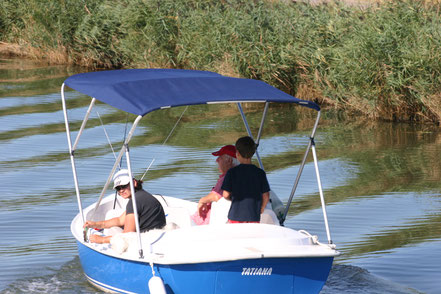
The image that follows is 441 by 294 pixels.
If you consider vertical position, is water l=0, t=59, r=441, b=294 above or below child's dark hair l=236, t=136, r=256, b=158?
below

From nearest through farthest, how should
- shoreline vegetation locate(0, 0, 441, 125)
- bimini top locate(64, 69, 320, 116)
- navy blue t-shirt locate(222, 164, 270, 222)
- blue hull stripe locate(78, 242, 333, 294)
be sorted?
blue hull stripe locate(78, 242, 333, 294) → bimini top locate(64, 69, 320, 116) → navy blue t-shirt locate(222, 164, 270, 222) → shoreline vegetation locate(0, 0, 441, 125)

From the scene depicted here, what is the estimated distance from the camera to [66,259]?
8539 millimetres

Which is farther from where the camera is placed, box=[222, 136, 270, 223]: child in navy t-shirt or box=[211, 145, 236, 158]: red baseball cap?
box=[211, 145, 236, 158]: red baseball cap

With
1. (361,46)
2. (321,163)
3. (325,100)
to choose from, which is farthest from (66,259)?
(325,100)

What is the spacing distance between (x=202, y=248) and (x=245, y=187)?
0.75 meters

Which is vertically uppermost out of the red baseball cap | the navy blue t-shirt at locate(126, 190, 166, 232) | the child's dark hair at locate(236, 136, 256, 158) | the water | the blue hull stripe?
the child's dark hair at locate(236, 136, 256, 158)

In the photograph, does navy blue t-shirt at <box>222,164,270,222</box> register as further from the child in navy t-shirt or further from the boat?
the boat

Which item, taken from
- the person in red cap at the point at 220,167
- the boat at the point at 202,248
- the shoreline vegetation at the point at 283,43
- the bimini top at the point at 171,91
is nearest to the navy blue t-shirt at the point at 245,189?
the boat at the point at 202,248

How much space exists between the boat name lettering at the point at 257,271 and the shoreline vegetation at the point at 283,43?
32.7ft

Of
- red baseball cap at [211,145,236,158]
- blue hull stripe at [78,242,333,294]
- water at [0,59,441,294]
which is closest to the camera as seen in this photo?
blue hull stripe at [78,242,333,294]

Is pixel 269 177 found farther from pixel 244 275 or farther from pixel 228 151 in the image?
pixel 244 275

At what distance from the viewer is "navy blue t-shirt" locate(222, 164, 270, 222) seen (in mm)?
6919

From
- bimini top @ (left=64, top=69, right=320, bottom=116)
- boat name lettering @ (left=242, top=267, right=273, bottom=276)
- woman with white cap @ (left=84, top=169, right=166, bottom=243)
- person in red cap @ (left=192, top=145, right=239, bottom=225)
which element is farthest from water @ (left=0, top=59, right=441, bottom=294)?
bimini top @ (left=64, top=69, right=320, bottom=116)

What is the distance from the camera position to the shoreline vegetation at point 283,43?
16016 millimetres
